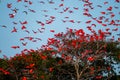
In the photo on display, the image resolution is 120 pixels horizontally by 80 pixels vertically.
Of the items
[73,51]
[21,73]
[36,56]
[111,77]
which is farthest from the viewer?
[111,77]

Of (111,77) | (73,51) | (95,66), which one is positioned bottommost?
(111,77)

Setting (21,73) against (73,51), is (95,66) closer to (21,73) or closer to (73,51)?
(73,51)

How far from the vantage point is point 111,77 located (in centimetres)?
2602

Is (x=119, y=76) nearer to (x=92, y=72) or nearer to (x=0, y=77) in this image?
(x=92, y=72)

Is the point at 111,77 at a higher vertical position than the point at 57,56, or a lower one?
lower

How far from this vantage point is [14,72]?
20.2 metres

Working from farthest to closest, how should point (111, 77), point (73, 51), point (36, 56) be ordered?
point (111, 77) → point (73, 51) → point (36, 56)

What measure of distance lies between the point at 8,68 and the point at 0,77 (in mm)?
960

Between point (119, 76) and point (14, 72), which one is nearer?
point (14, 72)

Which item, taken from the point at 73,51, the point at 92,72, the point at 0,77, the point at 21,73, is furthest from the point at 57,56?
the point at 0,77

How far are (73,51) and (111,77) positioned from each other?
16.5 feet

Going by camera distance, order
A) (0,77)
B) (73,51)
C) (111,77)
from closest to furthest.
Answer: (0,77) → (73,51) → (111,77)

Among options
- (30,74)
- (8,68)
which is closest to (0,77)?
(8,68)

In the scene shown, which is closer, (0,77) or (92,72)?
(0,77)
